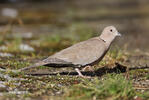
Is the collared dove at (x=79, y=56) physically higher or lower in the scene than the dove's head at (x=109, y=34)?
lower

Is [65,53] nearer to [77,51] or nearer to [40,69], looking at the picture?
[77,51]

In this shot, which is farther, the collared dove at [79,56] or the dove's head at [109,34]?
the dove's head at [109,34]

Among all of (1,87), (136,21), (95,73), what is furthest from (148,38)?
(1,87)

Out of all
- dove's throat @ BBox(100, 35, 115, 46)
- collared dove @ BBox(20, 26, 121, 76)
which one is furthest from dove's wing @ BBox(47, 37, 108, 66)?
dove's throat @ BBox(100, 35, 115, 46)

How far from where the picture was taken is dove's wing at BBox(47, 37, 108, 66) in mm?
6172

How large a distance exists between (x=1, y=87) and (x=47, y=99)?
0.82 m

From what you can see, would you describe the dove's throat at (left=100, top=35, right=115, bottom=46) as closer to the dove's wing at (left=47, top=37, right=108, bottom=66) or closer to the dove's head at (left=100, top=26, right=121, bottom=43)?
the dove's head at (left=100, top=26, right=121, bottom=43)

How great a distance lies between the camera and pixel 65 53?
6.20m

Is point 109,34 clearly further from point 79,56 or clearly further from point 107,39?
point 79,56

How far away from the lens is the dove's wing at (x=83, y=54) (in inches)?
243

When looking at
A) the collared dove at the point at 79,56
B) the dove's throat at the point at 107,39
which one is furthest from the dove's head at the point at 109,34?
the collared dove at the point at 79,56

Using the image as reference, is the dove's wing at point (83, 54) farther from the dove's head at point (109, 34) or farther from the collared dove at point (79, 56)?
the dove's head at point (109, 34)

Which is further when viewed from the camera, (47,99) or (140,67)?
(140,67)

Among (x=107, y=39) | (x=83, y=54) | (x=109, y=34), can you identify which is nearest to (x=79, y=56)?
(x=83, y=54)
